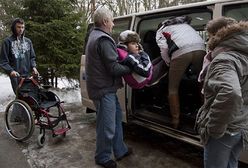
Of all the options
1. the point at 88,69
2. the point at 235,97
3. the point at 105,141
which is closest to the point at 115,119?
the point at 105,141

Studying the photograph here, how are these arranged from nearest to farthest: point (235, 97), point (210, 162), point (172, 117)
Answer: point (235, 97) → point (210, 162) → point (172, 117)

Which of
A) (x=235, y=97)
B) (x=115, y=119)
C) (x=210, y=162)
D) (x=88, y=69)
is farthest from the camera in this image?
(x=115, y=119)

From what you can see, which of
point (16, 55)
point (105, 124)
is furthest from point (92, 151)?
point (16, 55)

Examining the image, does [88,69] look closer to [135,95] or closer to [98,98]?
[98,98]

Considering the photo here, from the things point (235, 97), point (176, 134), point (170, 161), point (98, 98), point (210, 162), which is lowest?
point (170, 161)

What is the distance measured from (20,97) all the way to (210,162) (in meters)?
3.24

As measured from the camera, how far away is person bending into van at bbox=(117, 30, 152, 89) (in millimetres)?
3504

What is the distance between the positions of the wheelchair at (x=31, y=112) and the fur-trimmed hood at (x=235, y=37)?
2.98 meters

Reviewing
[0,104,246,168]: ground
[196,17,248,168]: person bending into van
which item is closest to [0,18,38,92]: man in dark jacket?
[0,104,246,168]: ground

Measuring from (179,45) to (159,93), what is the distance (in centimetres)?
128

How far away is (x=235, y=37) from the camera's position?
2.18m

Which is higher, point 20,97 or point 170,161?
point 20,97

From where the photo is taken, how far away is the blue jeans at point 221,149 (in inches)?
87.6

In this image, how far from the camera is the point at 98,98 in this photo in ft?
11.9
